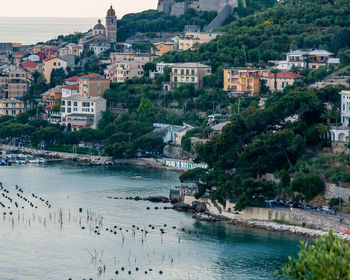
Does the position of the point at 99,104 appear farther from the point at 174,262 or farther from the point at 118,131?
the point at 174,262

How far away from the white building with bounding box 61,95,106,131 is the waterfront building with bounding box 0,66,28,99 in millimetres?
7888

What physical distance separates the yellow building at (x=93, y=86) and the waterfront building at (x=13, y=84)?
7218 millimetres

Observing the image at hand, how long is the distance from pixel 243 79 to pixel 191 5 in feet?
71.7

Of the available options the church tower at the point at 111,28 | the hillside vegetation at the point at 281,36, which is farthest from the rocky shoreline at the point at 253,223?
the church tower at the point at 111,28

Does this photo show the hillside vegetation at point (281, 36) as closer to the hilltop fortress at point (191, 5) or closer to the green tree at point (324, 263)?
the hilltop fortress at point (191, 5)

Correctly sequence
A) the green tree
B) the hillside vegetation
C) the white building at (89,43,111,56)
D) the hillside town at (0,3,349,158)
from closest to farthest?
the green tree < the hillside town at (0,3,349,158) < the hillside vegetation < the white building at (89,43,111,56)

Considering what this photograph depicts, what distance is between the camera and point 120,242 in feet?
111

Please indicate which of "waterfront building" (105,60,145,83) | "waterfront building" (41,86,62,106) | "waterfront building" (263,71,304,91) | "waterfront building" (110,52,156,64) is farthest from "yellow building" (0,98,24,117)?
"waterfront building" (263,71,304,91)

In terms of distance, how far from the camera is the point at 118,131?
54094 mm

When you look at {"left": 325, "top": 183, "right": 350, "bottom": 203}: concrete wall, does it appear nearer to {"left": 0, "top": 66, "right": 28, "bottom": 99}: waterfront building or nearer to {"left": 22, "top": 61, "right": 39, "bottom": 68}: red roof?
{"left": 0, "top": 66, "right": 28, "bottom": 99}: waterfront building

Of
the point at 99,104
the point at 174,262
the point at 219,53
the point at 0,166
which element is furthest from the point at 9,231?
the point at 219,53

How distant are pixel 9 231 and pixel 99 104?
22.8m

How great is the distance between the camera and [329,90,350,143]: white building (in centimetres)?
4028

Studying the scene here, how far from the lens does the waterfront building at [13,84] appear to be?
6575 centimetres
